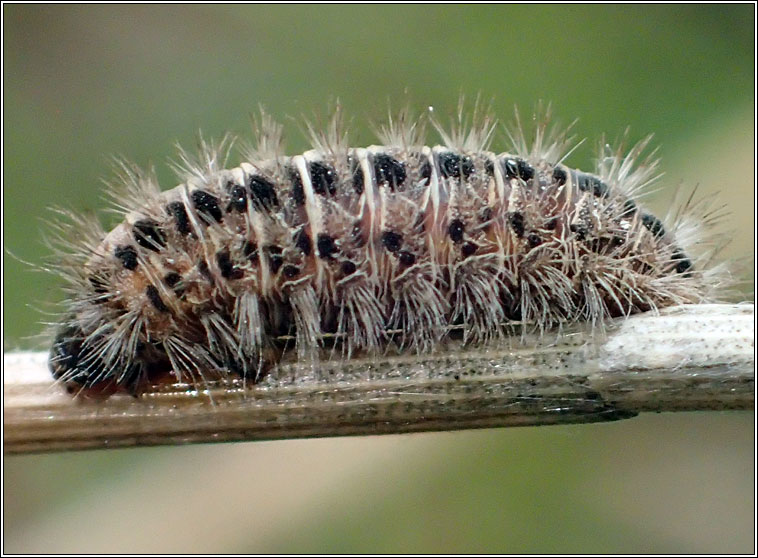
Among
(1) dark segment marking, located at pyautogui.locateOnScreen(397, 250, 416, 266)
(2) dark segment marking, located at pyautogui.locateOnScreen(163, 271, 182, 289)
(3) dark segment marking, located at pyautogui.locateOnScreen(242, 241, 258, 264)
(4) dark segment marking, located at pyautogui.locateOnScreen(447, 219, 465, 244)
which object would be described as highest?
(4) dark segment marking, located at pyautogui.locateOnScreen(447, 219, 465, 244)

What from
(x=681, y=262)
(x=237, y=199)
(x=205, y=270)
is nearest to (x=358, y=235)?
(x=237, y=199)

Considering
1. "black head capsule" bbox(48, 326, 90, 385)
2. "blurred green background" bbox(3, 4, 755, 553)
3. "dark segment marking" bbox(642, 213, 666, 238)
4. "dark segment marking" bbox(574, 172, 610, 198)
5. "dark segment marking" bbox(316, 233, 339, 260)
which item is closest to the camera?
"dark segment marking" bbox(316, 233, 339, 260)

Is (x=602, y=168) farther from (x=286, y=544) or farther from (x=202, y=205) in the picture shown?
(x=286, y=544)

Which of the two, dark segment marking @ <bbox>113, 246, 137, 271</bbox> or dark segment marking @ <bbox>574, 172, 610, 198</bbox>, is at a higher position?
dark segment marking @ <bbox>574, 172, 610, 198</bbox>

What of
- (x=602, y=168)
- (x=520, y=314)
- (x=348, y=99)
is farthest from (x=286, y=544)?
(x=348, y=99)

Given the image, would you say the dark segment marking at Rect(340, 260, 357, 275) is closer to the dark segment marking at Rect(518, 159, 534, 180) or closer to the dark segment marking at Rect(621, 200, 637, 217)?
the dark segment marking at Rect(518, 159, 534, 180)

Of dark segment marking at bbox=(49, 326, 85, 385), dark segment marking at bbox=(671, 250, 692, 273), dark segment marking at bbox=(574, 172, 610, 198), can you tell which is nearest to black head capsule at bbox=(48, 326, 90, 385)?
dark segment marking at bbox=(49, 326, 85, 385)

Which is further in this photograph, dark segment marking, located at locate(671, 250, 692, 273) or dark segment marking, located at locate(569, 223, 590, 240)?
dark segment marking, located at locate(671, 250, 692, 273)

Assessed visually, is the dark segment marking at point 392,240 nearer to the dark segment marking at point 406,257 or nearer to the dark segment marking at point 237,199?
the dark segment marking at point 406,257
